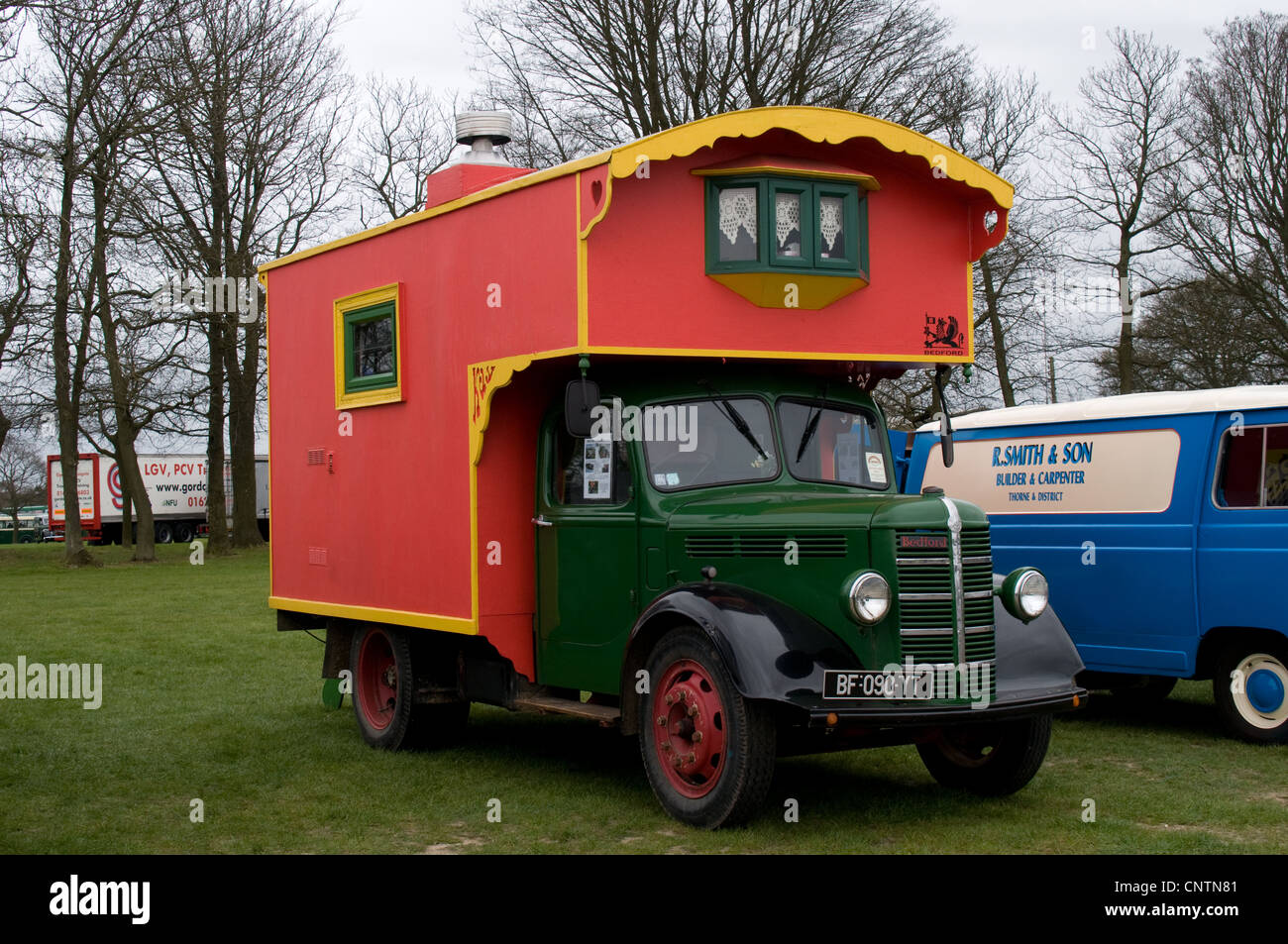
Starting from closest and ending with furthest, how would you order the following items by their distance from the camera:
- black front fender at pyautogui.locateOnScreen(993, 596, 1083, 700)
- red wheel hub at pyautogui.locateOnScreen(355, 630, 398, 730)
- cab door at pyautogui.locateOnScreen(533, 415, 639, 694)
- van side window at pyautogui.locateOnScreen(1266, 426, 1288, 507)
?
1. black front fender at pyautogui.locateOnScreen(993, 596, 1083, 700)
2. cab door at pyautogui.locateOnScreen(533, 415, 639, 694)
3. van side window at pyautogui.locateOnScreen(1266, 426, 1288, 507)
4. red wheel hub at pyautogui.locateOnScreen(355, 630, 398, 730)

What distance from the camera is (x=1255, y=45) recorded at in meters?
32.5

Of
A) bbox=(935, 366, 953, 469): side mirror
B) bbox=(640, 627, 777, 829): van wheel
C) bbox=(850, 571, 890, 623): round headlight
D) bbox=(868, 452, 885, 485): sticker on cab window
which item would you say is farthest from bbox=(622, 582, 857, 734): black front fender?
bbox=(935, 366, 953, 469): side mirror

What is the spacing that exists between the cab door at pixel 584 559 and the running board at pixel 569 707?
116mm

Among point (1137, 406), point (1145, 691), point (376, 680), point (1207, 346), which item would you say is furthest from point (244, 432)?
point (1137, 406)

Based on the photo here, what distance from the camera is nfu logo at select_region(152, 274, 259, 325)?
2948 centimetres

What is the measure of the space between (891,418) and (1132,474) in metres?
16.7

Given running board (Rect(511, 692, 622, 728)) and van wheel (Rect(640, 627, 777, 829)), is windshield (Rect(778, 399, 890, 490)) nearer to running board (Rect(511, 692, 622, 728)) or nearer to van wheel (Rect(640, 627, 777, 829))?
van wheel (Rect(640, 627, 777, 829))

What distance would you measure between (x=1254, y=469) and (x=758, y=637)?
5.03 metres

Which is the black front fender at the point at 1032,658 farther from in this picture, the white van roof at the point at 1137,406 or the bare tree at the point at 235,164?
the bare tree at the point at 235,164

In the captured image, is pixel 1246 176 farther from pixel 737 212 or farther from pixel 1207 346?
pixel 737 212

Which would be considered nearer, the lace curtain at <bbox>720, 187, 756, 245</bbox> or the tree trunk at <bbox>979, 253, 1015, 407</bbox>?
the lace curtain at <bbox>720, 187, 756, 245</bbox>

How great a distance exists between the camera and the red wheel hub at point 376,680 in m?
10.5

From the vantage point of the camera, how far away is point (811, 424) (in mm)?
8609

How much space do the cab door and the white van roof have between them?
434cm
